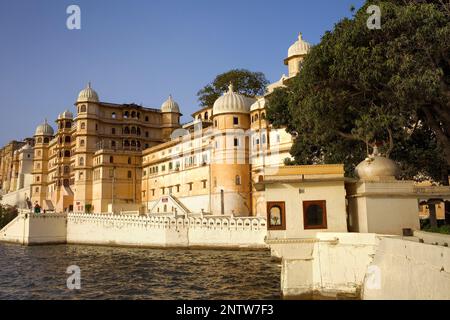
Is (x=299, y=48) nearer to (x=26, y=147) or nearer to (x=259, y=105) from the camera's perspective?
(x=259, y=105)

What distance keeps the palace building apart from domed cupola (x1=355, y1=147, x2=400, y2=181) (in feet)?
70.3

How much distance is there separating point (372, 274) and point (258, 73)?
50189mm

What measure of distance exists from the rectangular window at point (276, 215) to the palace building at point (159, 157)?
22.1 meters

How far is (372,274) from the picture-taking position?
41.1 feet

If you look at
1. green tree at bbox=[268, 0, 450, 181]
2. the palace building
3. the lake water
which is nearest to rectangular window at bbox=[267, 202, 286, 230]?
the lake water

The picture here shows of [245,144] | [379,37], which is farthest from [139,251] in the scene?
[379,37]

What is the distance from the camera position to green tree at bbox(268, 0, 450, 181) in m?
17.3

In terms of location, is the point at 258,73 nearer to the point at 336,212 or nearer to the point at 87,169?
the point at 87,169

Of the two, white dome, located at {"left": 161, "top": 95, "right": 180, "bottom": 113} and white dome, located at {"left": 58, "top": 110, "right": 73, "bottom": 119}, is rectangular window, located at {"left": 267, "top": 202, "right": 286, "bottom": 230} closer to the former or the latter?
white dome, located at {"left": 161, "top": 95, "right": 180, "bottom": 113}

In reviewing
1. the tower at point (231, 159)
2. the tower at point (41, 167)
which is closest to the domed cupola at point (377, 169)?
the tower at point (231, 159)

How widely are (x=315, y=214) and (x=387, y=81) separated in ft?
24.5

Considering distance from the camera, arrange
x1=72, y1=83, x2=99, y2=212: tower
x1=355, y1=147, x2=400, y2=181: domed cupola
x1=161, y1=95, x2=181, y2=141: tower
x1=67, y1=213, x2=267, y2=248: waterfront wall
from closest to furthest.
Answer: x1=355, y1=147, x2=400, y2=181: domed cupola → x1=67, y1=213, x2=267, y2=248: waterfront wall → x1=72, y1=83, x2=99, y2=212: tower → x1=161, y1=95, x2=181, y2=141: tower

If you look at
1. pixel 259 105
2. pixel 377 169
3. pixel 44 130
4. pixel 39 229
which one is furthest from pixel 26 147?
pixel 377 169

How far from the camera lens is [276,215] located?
15.7 meters
